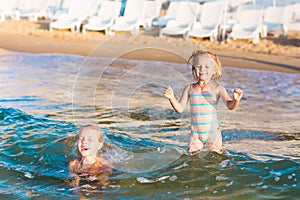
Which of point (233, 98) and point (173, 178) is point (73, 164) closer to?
point (173, 178)

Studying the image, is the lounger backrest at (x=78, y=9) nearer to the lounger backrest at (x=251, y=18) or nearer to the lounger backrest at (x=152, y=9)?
the lounger backrest at (x=152, y=9)

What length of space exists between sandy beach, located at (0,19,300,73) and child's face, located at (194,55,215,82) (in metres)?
7.14

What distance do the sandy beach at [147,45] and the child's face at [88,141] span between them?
7221 mm

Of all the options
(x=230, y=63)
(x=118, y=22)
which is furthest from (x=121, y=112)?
(x=118, y=22)

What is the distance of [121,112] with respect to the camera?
8.52 meters

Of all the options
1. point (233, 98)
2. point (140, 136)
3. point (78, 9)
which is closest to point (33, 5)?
point (78, 9)

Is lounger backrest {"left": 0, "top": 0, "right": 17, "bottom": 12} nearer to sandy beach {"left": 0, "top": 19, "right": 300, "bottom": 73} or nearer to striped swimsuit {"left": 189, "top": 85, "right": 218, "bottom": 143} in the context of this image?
sandy beach {"left": 0, "top": 19, "right": 300, "bottom": 73}

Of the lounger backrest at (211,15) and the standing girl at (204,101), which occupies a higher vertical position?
the lounger backrest at (211,15)

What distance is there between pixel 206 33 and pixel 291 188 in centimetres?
1149

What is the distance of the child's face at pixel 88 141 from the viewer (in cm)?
523

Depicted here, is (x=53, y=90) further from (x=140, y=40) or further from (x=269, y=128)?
(x=140, y=40)

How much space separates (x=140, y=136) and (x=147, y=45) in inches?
232

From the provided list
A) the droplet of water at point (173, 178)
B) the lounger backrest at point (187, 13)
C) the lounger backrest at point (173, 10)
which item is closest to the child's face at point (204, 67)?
the droplet of water at point (173, 178)

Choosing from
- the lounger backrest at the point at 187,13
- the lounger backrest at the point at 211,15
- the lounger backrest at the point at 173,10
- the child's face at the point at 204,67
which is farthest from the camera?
the lounger backrest at the point at 173,10
